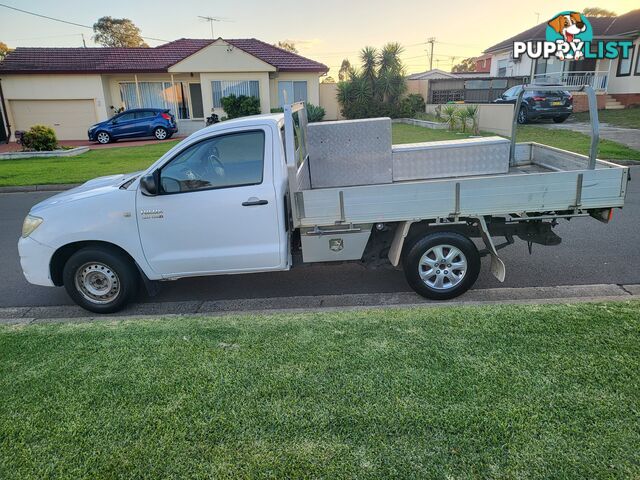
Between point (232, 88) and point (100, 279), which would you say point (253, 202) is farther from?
point (232, 88)

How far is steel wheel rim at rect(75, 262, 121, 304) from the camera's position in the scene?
5.08m

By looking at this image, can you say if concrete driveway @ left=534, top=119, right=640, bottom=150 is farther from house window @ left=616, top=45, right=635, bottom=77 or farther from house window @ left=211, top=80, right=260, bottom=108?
house window @ left=211, top=80, right=260, bottom=108

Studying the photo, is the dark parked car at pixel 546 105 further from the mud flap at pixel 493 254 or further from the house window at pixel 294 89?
the mud flap at pixel 493 254

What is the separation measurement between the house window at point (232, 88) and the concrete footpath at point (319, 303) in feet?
73.7

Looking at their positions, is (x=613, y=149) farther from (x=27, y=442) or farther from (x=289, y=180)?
(x=27, y=442)

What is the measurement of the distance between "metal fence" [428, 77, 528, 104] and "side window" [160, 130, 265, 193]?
2508 centimetres

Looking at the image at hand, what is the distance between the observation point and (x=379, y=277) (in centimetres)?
592

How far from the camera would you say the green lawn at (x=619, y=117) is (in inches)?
810

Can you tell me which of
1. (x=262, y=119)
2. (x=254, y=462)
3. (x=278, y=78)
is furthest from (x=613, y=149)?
(x=278, y=78)

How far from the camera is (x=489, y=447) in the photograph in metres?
2.71

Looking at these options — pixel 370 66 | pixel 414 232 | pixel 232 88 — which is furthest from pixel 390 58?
pixel 414 232

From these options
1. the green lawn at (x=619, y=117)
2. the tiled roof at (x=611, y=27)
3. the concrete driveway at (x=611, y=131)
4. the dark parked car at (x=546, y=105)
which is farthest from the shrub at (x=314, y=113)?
the tiled roof at (x=611, y=27)

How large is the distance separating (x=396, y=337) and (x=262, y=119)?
8.25ft

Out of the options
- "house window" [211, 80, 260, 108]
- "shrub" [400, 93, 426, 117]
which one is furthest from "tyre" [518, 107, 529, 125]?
"house window" [211, 80, 260, 108]
